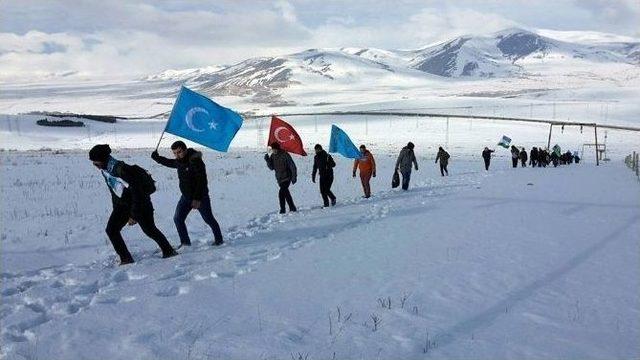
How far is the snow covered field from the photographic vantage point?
5.08 m

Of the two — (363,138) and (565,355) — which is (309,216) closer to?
(565,355)

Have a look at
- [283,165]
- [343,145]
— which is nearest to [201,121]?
[283,165]

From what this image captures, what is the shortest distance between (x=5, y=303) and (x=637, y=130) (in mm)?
98301

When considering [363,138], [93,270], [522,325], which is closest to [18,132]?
[363,138]

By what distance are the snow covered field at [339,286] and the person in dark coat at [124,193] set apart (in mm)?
611

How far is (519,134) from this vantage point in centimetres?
8131

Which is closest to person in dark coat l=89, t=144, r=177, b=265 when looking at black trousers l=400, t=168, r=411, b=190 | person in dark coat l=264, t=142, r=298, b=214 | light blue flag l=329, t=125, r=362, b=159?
person in dark coat l=264, t=142, r=298, b=214

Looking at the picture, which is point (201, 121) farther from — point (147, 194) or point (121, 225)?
point (121, 225)

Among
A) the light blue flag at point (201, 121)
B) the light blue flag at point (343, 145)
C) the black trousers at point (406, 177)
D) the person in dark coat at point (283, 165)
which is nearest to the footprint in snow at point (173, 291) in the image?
the light blue flag at point (201, 121)

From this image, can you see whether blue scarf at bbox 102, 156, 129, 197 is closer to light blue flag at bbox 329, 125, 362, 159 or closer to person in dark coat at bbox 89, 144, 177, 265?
person in dark coat at bbox 89, 144, 177, 265

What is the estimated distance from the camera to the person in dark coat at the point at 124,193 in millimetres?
7883

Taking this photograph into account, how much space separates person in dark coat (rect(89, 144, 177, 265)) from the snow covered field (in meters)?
0.61

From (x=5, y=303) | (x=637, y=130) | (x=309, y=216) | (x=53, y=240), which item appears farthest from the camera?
(x=637, y=130)

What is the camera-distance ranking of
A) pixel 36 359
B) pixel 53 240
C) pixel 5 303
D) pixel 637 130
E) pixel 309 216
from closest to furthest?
pixel 36 359, pixel 5 303, pixel 53 240, pixel 309 216, pixel 637 130
